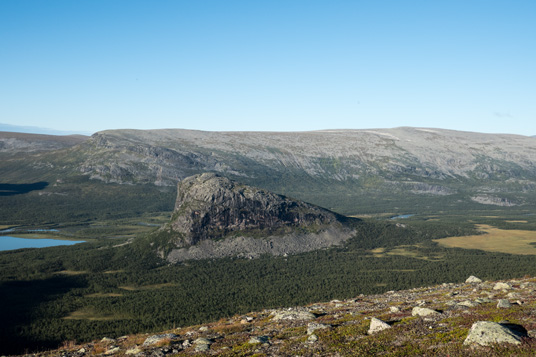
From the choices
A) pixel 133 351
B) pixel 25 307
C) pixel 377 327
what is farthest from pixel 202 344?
pixel 25 307

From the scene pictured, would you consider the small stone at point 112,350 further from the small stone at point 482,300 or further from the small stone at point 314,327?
the small stone at point 482,300

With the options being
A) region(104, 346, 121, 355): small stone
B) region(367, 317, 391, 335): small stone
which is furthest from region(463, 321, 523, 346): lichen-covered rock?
region(104, 346, 121, 355): small stone

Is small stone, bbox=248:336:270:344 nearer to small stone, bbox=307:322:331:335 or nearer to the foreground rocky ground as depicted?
the foreground rocky ground

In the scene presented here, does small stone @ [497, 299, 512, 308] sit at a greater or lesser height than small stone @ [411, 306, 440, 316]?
greater

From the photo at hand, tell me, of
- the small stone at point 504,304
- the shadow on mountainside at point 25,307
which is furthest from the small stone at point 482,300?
the shadow on mountainside at point 25,307

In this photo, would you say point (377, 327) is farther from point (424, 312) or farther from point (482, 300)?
point (482, 300)

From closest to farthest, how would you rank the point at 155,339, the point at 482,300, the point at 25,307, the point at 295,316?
1. the point at 155,339
2. the point at 482,300
3. the point at 295,316
4. the point at 25,307

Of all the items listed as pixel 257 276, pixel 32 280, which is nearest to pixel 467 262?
pixel 257 276

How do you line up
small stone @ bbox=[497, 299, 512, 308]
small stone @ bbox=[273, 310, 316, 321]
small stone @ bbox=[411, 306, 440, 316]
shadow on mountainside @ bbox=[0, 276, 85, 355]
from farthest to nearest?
shadow on mountainside @ bbox=[0, 276, 85, 355]
small stone @ bbox=[273, 310, 316, 321]
small stone @ bbox=[411, 306, 440, 316]
small stone @ bbox=[497, 299, 512, 308]
